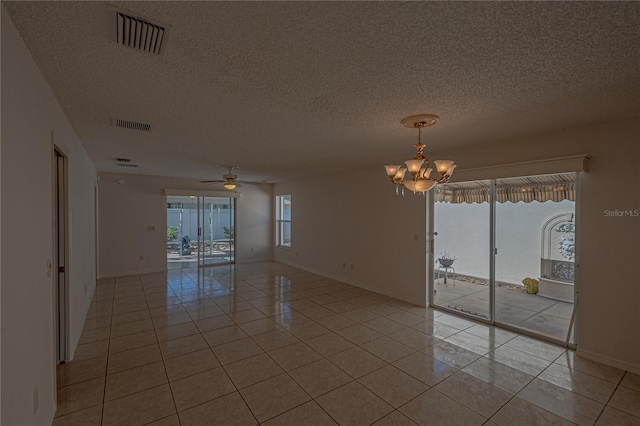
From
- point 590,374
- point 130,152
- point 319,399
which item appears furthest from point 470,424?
point 130,152

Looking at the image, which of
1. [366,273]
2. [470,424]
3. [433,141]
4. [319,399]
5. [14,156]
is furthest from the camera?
[366,273]

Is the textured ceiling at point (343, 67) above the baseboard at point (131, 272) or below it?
above

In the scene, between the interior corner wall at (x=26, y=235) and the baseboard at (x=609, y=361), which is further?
the baseboard at (x=609, y=361)

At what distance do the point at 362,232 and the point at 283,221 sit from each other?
144 inches

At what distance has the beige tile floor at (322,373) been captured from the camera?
2238 mm

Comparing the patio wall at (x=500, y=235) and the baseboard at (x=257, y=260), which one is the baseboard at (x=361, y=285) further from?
the baseboard at (x=257, y=260)

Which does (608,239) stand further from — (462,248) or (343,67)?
(343,67)

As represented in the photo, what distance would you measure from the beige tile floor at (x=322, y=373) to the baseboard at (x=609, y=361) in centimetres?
8

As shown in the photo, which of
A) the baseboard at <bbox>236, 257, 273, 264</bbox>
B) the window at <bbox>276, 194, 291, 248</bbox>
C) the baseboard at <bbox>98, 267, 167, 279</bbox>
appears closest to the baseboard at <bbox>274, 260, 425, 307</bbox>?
the window at <bbox>276, 194, 291, 248</bbox>

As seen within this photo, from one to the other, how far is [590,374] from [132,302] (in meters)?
6.12

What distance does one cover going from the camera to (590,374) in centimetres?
280

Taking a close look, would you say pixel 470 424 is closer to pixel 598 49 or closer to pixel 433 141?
pixel 598 49

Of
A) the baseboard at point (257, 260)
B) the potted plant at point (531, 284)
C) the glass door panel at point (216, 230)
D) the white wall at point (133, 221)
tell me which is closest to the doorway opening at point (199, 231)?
the glass door panel at point (216, 230)

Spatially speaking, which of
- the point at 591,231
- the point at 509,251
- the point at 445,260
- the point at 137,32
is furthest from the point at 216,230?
the point at 591,231
